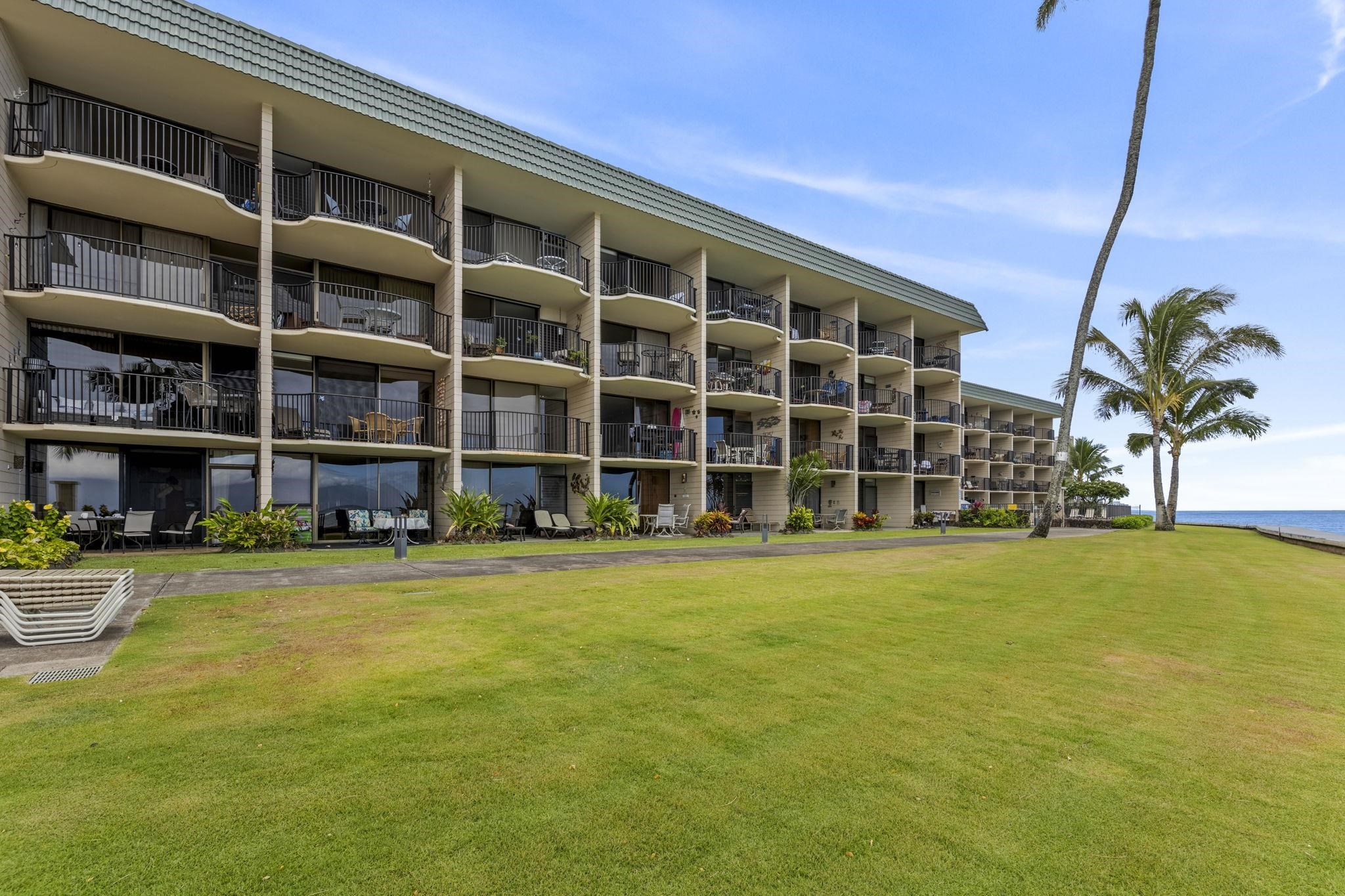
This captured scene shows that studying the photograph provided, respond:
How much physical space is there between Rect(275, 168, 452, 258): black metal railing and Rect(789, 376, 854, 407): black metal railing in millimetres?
15819

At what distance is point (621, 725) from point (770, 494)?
22379 millimetres

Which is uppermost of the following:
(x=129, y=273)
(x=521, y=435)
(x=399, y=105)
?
(x=399, y=105)

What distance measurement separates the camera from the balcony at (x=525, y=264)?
58.8 ft

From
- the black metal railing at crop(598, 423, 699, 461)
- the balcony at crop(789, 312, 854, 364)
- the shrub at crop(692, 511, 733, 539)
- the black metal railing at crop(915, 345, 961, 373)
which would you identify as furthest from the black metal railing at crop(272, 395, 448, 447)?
the black metal railing at crop(915, 345, 961, 373)

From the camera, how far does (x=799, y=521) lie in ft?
79.0

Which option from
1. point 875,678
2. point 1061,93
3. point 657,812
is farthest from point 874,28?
point 657,812

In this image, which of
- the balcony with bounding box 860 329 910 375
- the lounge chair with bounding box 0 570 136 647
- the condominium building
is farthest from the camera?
the balcony with bounding box 860 329 910 375

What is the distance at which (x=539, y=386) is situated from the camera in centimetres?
2048

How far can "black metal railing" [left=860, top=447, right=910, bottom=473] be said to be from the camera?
30050 millimetres

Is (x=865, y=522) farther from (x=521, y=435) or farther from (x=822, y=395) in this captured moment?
(x=521, y=435)

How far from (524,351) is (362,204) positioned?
591cm

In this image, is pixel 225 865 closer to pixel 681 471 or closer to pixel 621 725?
pixel 621 725

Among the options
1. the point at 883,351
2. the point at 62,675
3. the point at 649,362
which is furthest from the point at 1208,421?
the point at 62,675

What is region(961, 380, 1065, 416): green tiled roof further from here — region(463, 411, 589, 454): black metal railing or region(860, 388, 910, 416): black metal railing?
region(463, 411, 589, 454): black metal railing
